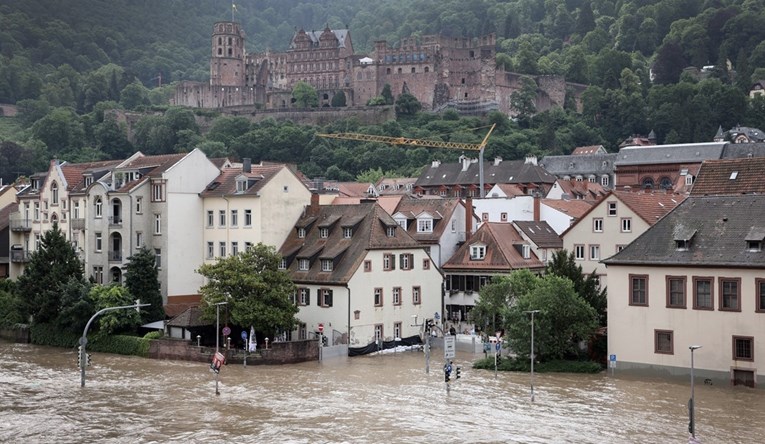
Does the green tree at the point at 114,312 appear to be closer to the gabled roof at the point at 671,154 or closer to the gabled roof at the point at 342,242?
the gabled roof at the point at 342,242

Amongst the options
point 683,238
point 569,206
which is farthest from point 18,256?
point 683,238

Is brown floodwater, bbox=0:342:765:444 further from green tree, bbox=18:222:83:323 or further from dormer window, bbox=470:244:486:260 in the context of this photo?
dormer window, bbox=470:244:486:260

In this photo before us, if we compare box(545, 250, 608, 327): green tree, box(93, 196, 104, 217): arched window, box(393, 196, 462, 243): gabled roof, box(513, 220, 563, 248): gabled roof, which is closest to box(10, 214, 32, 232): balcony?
box(93, 196, 104, 217): arched window

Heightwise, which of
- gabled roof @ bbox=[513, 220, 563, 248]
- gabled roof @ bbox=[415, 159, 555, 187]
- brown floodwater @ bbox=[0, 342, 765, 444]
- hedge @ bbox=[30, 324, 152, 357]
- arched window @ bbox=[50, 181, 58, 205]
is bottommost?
brown floodwater @ bbox=[0, 342, 765, 444]

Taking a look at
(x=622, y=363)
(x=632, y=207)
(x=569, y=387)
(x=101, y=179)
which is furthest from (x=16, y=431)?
(x=632, y=207)

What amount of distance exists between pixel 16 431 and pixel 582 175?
117 m

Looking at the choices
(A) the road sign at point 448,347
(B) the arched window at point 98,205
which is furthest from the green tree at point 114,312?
(A) the road sign at point 448,347

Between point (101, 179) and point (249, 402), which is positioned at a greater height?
point (101, 179)

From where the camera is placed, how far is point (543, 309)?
58.2 metres

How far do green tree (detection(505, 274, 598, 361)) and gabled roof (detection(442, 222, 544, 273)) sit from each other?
15480 millimetres

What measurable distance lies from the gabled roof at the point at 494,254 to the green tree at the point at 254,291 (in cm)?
1498

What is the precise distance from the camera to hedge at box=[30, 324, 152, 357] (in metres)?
66.7

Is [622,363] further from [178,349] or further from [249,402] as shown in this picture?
[178,349]

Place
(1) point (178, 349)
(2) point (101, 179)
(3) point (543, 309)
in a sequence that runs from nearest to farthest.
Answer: (3) point (543, 309)
(1) point (178, 349)
(2) point (101, 179)
